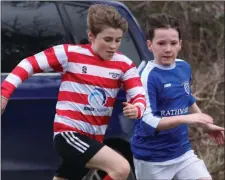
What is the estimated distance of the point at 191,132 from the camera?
27.7ft

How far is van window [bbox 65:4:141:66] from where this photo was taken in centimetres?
587

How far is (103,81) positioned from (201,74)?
4.58m

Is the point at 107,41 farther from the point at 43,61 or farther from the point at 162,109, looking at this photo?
the point at 162,109

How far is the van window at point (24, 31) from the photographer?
579cm

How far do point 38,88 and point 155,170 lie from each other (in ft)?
3.80

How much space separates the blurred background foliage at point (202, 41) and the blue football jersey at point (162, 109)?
3.62 metres

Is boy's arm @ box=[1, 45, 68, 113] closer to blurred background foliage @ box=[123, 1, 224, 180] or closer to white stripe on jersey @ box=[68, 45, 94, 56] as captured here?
white stripe on jersey @ box=[68, 45, 94, 56]

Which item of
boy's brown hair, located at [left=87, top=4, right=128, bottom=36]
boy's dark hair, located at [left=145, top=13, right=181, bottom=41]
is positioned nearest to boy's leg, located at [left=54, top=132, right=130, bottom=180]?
boy's brown hair, located at [left=87, top=4, right=128, bottom=36]

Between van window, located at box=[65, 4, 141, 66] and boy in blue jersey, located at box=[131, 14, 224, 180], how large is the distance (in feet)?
2.39

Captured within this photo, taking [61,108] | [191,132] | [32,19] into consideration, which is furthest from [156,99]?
[191,132]

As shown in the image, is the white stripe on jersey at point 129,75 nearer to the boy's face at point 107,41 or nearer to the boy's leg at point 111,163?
the boy's face at point 107,41

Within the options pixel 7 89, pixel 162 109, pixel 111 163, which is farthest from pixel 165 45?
pixel 7 89

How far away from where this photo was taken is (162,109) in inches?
196

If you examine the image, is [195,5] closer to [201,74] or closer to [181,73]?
[201,74]
